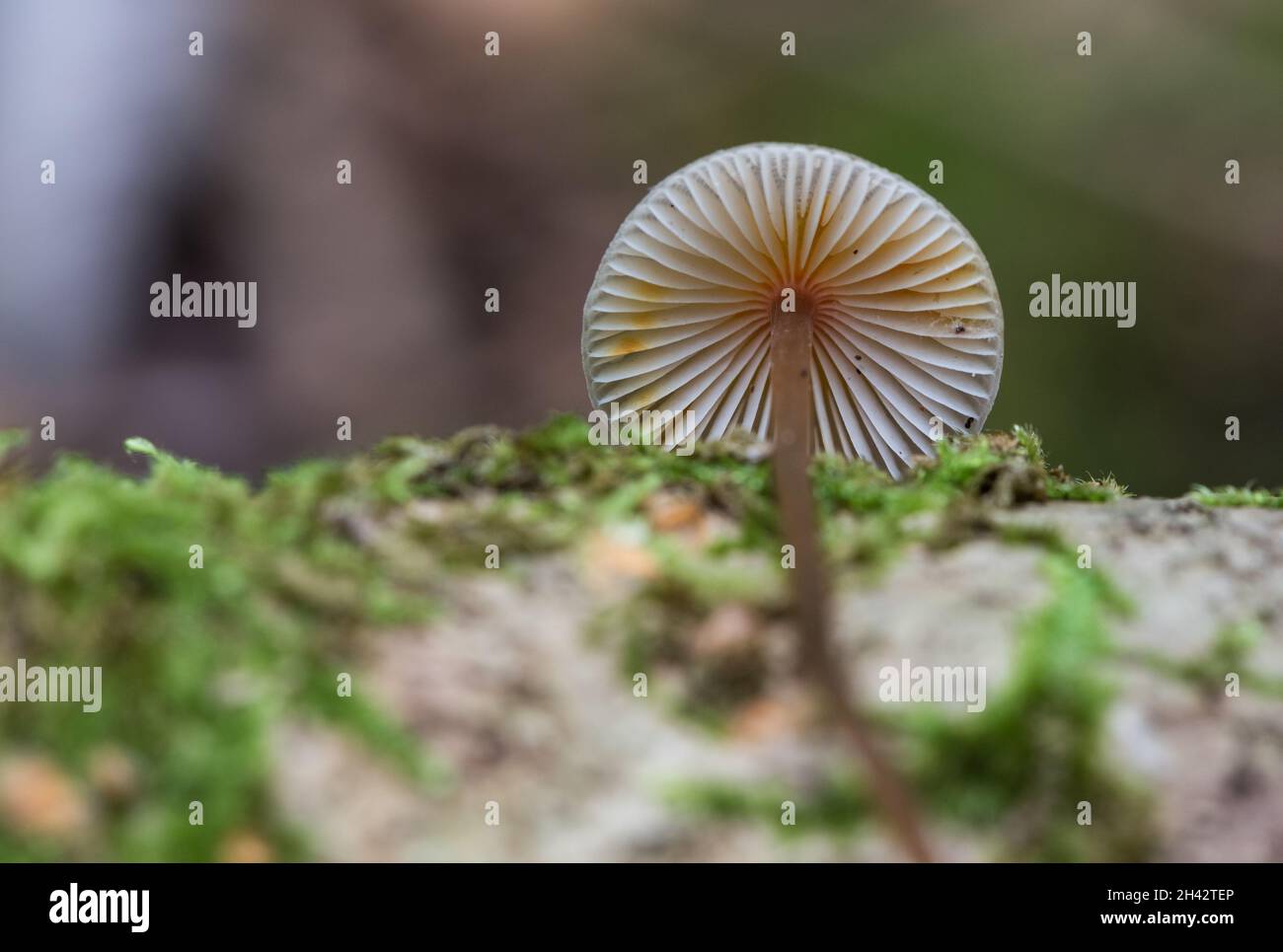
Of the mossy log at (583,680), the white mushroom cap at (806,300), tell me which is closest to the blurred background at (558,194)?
the white mushroom cap at (806,300)

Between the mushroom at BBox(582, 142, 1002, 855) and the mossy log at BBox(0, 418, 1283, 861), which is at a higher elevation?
the mushroom at BBox(582, 142, 1002, 855)

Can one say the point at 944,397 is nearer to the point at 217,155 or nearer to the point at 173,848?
the point at 173,848

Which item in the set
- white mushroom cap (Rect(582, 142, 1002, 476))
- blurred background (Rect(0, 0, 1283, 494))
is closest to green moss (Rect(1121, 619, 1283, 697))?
white mushroom cap (Rect(582, 142, 1002, 476))

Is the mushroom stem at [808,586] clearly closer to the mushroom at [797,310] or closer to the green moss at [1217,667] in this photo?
the mushroom at [797,310]

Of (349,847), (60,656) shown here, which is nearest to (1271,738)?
(349,847)

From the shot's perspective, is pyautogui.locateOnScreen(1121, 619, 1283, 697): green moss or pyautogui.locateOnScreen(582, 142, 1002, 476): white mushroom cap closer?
pyautogui.locateOnScreen(1121, 619, 1283, 697): green moss

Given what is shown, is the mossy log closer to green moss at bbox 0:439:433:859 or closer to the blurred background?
green moss at bbox 0:439:433:859
